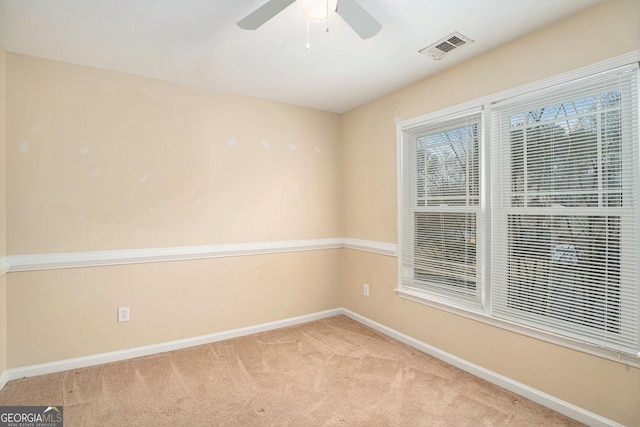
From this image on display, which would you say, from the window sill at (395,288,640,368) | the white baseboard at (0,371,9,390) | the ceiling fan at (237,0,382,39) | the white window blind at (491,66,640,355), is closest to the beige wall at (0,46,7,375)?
the white baseboard at (0,371,9,390)

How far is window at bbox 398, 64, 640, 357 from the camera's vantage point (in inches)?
72.2

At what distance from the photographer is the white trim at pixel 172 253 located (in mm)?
2506

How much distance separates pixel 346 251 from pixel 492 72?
2412 millimetres

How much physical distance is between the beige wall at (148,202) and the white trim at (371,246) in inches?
14.3

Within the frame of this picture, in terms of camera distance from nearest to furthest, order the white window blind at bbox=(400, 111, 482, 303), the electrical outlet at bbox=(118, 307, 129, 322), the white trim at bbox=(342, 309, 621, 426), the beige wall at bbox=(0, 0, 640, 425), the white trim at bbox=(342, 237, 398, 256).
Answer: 1. the white trim at bbox=(342, 309, 621, 426)
2. the beige wall at bbox=(0, 0, 640, 425)
3. the white window blind at bbox=(400, 111, 482, 303)
4. the electrical outlet at bbox=(118, 307, 129, 322)
5. the white trim at bbox=(342, 237, 398, 256)

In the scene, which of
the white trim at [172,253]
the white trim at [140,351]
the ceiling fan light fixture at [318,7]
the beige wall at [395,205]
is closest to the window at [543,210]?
the beige wall at [395,205]

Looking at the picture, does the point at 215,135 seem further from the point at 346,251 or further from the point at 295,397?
the point at 295,397

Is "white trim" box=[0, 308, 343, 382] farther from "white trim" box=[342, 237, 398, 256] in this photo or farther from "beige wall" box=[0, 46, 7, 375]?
"white trim" box=[342, 237, 398, 256]

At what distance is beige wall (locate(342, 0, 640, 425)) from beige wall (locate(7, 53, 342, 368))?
1.71 feet

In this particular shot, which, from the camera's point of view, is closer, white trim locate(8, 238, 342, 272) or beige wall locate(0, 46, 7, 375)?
beige wall locate(0, 46, 7, 375)

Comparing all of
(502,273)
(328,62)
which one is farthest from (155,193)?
(502,273)

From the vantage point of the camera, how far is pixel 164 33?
2191mm

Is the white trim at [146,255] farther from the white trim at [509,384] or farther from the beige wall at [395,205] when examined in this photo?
the white trim at [509,384]

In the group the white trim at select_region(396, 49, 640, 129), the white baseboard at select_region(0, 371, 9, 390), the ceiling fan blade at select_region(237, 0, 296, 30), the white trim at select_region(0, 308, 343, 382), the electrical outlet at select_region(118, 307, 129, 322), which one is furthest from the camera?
the electrical outlet at select_region(118, 307, 129, 322)
